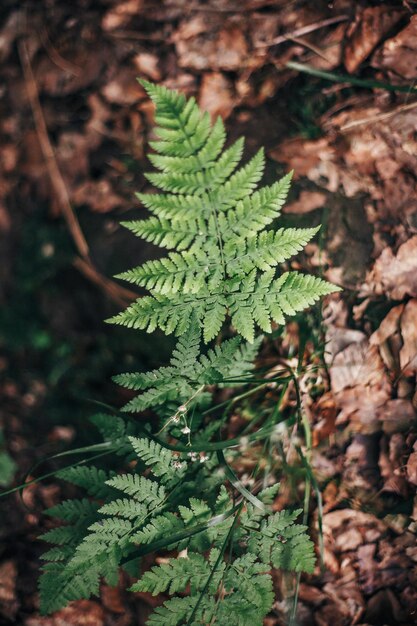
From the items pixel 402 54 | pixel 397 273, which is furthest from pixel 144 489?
pixel 402 54

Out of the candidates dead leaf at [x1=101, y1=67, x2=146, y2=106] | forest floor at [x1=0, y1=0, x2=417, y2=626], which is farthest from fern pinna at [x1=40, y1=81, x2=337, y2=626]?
dead leaf at [x1=101, y1=67, x2=146, y2=106]

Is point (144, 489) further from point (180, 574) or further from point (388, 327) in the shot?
point (388, 327)

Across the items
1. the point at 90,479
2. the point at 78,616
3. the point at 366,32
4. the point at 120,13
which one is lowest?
the point at 78,616

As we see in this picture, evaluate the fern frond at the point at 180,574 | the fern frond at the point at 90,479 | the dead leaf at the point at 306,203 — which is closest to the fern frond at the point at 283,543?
the fern frond at the point at 180,574

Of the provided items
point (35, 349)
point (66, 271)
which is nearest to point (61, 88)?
point (66, 271)

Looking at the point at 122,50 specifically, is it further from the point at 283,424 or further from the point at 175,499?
the point at 175,499

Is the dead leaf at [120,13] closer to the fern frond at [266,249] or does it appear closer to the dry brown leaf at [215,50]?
the dry brown leaf at [215,50]

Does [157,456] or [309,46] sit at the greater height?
[309,46]

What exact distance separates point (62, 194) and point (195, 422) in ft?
6.92

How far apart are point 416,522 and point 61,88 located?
361cm

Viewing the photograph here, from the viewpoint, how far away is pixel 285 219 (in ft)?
8.64

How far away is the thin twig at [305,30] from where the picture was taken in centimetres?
271

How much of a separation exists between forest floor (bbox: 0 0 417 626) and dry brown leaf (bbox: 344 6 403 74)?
1 centimetres

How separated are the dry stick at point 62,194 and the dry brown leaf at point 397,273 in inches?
61.9
